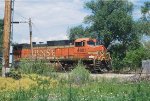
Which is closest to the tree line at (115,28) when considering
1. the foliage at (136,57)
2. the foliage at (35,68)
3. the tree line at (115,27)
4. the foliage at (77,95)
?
the tree line at (115,27)

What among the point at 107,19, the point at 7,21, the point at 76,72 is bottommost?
the point at 76,72

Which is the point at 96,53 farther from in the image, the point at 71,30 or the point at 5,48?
the point at 71,30

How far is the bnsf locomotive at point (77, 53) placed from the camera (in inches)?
1619

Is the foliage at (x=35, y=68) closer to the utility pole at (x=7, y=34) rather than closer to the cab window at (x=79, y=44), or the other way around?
the utility pole at (x=7, y=34)

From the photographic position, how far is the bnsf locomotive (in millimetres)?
41125

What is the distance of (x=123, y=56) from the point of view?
61875 mm

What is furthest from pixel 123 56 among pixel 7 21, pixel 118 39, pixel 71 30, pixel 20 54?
pixel 7 21

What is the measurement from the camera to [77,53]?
138 feet

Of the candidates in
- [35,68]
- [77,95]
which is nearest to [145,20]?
[35,68]

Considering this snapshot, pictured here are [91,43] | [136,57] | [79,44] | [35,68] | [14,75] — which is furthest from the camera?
[136,57]

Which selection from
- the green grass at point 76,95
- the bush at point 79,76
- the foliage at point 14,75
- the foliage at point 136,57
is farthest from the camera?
the foliage at point 136,57

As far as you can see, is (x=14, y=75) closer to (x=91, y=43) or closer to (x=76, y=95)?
(x=76, y=95)

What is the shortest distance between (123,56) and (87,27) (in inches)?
311

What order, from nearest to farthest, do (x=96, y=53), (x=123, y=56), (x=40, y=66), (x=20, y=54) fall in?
1. (x=40, y=66)
2. (x=96, y=53)
3. (x=20, y=54)
4. (x=123, y=56)
